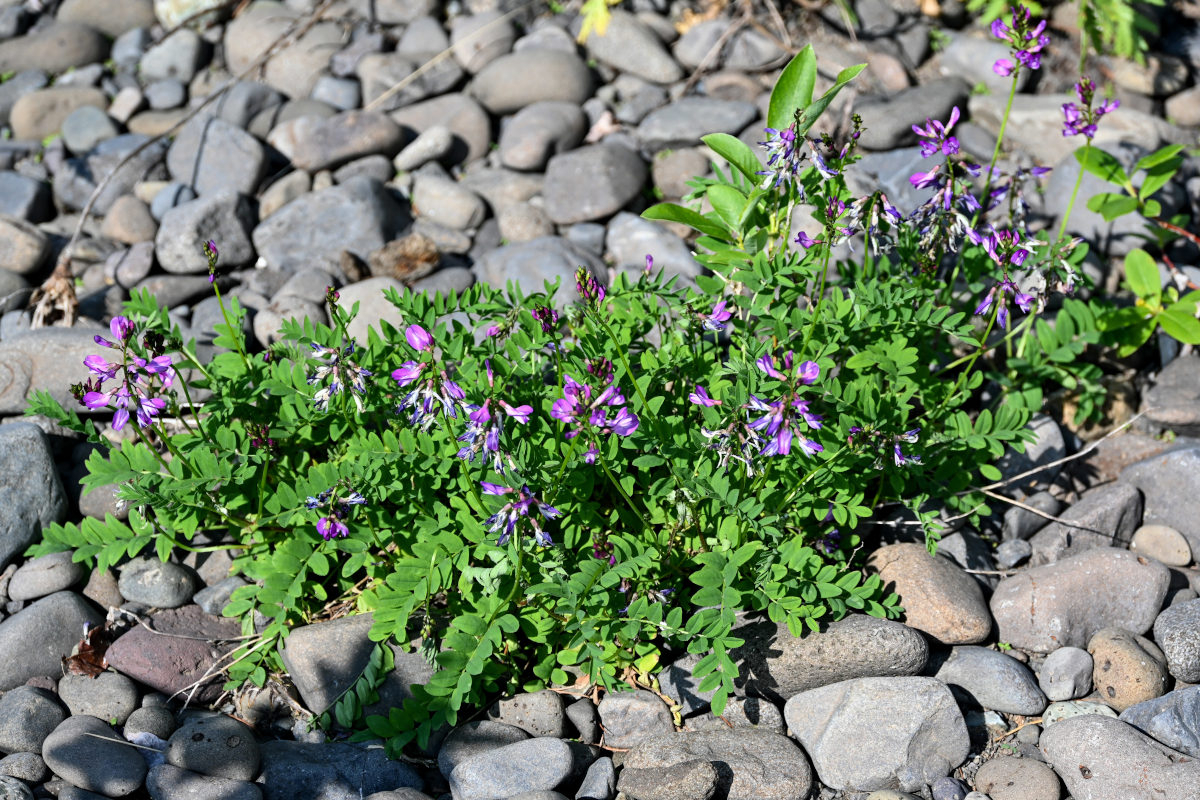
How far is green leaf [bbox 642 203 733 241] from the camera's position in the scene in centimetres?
365

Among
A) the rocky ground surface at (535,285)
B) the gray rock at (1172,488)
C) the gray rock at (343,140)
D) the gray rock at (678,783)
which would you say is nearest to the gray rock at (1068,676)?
the rocky ground surface at (535,285)

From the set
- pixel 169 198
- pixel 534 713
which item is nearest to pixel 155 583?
pixel 534 713

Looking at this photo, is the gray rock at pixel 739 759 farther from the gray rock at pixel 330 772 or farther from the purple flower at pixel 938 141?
the purple flower at pixel 938 141

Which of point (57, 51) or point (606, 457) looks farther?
point (57, 51)

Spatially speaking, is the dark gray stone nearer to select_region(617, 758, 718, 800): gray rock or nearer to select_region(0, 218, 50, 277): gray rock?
select_region(0, 218, 50, 277): gray rock

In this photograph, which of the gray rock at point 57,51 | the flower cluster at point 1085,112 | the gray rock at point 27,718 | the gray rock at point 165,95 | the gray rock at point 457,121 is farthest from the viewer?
the gray rock at point 57,51

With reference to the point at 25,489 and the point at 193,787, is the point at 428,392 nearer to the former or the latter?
the point at 193,787

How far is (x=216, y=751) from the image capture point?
3.18m

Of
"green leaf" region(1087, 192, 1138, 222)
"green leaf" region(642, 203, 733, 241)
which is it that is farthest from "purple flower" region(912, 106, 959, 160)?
"green leaf" region(1087, 192, 1138, 222)

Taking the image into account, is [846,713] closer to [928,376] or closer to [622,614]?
[622,614]

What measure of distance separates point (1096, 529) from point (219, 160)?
5112mm

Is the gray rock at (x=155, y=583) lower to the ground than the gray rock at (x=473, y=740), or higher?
lower

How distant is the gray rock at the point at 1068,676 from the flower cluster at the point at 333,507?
2.36 meters

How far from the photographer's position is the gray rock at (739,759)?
311 cm
